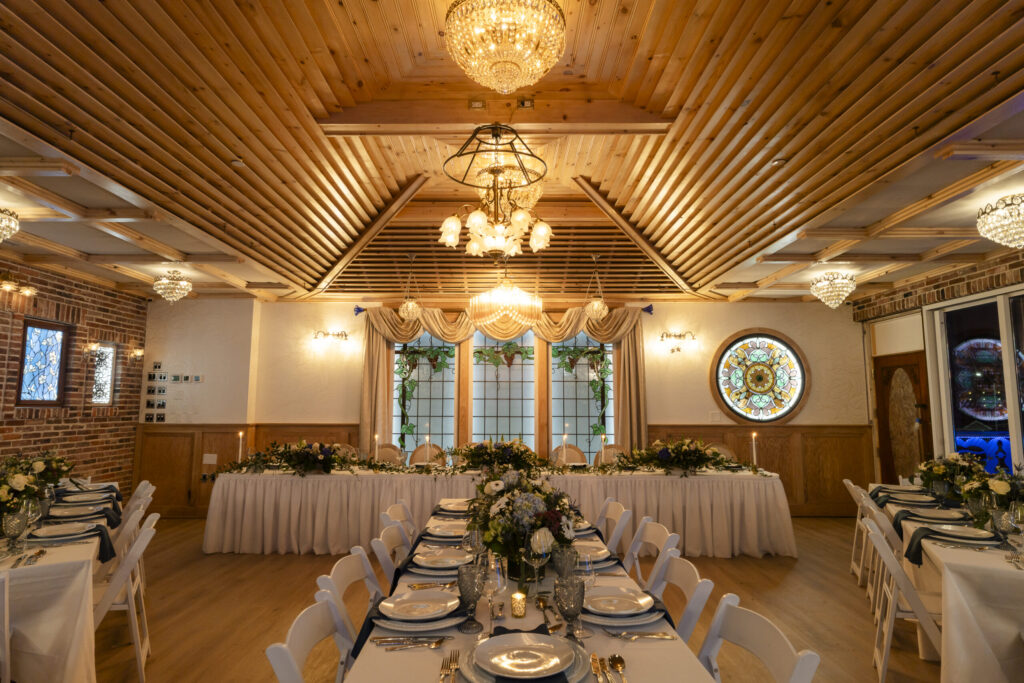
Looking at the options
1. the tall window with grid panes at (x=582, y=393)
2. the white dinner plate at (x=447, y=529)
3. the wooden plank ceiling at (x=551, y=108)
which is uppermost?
the wooden plank ceiling at (x=551, y=108)

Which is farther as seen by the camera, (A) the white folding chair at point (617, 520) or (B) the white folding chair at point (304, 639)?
(A) the white folding chair at point (617, 520)

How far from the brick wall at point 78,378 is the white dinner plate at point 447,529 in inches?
224

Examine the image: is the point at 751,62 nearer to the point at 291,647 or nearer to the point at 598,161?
the point at 598,161

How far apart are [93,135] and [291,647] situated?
361 cm

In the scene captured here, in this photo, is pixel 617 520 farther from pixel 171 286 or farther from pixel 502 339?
pixel 502 339

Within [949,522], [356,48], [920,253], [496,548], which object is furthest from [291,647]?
[920,253]

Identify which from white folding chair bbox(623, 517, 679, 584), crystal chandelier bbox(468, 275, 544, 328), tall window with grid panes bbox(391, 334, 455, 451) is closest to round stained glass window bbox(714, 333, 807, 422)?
crystal chandelier bbox(468, 275, 544, 328)

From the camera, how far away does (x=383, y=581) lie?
5254mm

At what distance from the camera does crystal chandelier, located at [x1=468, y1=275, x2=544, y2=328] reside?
17.8 feet

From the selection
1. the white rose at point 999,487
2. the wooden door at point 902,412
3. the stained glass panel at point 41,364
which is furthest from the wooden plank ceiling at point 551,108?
the white rose at point 999,487

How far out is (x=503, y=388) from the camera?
31.3 feet

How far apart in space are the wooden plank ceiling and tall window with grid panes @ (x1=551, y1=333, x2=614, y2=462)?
2.91m

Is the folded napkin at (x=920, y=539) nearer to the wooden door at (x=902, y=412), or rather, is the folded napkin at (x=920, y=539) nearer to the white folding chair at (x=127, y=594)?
the white folding chair at (x=127, y=594)

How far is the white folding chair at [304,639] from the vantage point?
1.69 metres
